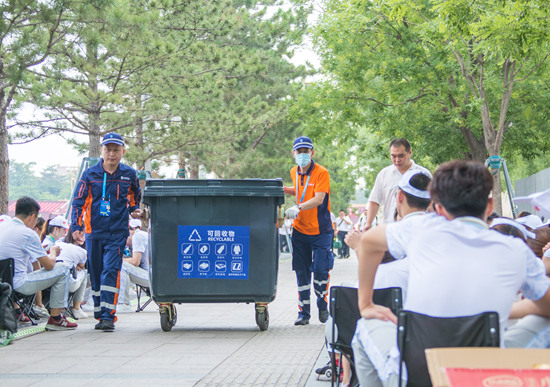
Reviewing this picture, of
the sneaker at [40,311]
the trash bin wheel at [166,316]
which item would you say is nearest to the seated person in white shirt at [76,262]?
the sneaker at [40,311]

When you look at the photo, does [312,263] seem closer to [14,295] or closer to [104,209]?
[104,209]

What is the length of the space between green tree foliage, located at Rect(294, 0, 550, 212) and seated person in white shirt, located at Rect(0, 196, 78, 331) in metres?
10.0

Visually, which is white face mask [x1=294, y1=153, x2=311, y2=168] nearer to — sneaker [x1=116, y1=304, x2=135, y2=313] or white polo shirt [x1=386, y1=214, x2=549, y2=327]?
sneaker [x1=116, y1=304, x2=135, y2=313]

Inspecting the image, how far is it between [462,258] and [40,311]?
8.28 meters

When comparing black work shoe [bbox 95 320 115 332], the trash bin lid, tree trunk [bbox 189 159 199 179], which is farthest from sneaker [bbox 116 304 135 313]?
tree trunk [bbox 189 159 199 179]

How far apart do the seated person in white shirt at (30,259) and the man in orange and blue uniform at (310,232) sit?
2.60 meters

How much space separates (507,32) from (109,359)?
7.98 m

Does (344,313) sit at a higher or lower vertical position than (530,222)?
lower

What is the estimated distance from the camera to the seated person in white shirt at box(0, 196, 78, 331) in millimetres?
8375

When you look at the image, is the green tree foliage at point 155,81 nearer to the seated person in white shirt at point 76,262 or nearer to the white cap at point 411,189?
the seated person in white shirt at point 76,262

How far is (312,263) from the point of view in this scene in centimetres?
973

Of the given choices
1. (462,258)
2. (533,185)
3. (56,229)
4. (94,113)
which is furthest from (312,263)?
(533,185)

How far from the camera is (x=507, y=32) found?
1236cm

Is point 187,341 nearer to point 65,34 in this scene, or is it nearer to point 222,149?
point 65,34
